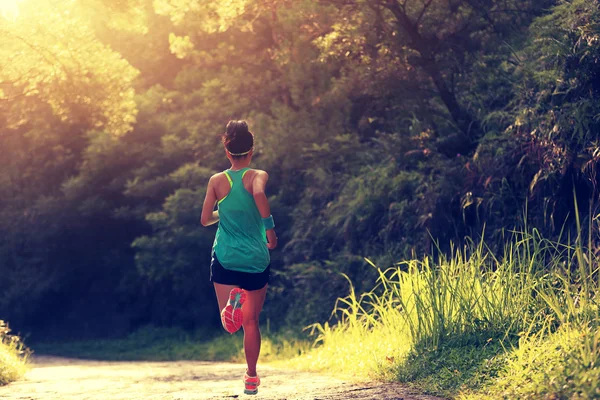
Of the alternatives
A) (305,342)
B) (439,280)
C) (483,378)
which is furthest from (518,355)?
(305,342)

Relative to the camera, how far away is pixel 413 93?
16.5 m

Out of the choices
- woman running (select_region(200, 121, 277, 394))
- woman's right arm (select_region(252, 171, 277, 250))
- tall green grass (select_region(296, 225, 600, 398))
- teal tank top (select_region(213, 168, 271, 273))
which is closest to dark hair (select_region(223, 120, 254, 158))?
woman running (select_region(200, 121, 277, 394))

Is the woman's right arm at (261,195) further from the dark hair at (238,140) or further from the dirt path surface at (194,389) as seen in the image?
the dirt path surface at (194,389)

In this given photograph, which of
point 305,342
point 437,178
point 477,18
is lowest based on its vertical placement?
point 305,342

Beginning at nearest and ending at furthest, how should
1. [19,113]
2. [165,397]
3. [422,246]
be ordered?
[165,397] < [422,246] < [19,113]

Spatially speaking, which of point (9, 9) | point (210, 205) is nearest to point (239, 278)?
point (210, 205)

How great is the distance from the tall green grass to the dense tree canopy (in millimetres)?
2913

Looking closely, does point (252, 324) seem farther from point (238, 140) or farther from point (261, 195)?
point (238, 140)

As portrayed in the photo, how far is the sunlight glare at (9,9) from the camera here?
1323 cm

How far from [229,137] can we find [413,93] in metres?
10.8

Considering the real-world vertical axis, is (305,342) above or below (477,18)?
below

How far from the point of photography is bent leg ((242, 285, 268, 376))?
6242 mm

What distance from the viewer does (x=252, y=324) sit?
632 centimetres

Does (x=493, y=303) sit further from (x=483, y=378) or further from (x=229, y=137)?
(x=229, y=137)
